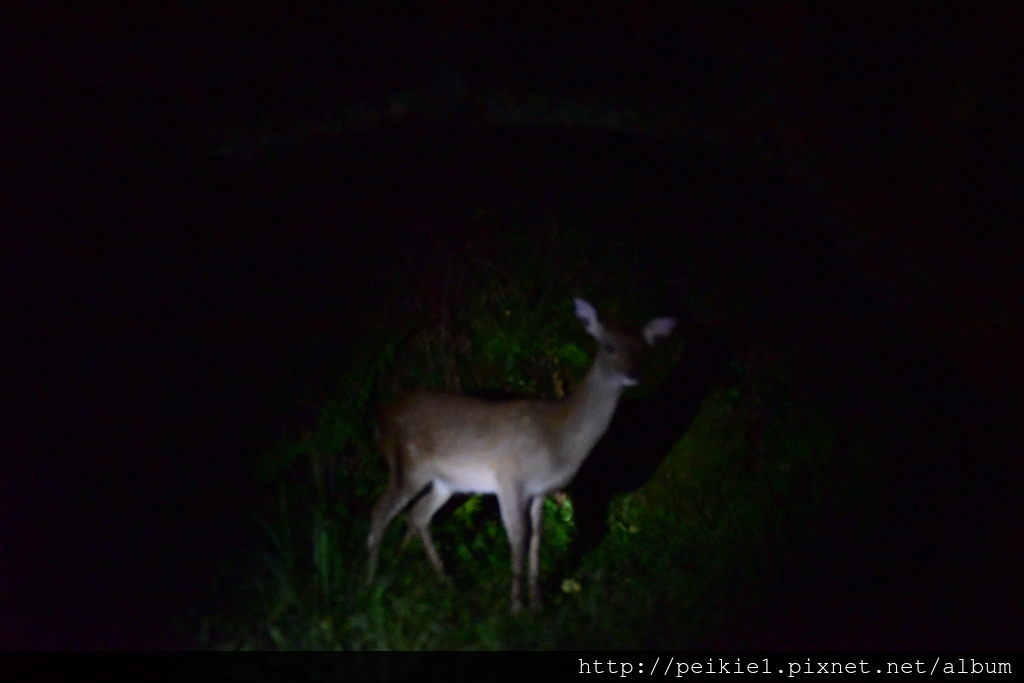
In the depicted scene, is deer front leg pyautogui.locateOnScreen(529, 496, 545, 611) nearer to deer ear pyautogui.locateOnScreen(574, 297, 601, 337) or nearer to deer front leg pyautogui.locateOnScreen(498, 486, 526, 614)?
deer front leg pyautogui.locateOnScreen(498, 486, 526, 614)

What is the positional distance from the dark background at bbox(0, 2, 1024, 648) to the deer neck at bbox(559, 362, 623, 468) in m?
1.56

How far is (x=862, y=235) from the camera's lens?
7363 mm

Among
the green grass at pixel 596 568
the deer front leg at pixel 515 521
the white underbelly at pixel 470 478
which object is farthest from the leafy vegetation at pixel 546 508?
the white underbelly at pixel 470 478

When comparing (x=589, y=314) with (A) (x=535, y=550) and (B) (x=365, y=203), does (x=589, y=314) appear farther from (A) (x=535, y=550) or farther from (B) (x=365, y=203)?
(B) (x=365, y=203)

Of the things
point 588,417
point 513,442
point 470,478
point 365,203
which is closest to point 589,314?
point 588,417

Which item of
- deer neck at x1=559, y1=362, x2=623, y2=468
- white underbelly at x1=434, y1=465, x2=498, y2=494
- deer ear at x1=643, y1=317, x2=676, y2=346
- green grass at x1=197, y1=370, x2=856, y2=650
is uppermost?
deer ear at x1=643, y1=317, x2=676, y2=346

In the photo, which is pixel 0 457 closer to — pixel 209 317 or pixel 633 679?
pixel 209 317

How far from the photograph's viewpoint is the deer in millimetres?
8227

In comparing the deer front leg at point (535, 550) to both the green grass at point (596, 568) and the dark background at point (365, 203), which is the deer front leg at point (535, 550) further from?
the dark background at point (365, 203)

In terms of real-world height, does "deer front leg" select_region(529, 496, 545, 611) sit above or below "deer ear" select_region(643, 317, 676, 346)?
below

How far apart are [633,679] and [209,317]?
15.2 ft

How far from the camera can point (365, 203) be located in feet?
34.3

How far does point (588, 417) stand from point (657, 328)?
66cm

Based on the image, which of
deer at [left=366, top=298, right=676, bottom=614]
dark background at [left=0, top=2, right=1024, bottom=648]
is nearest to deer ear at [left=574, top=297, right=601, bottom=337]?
deer at [left=366, top=298, right=676, bottom=614]
